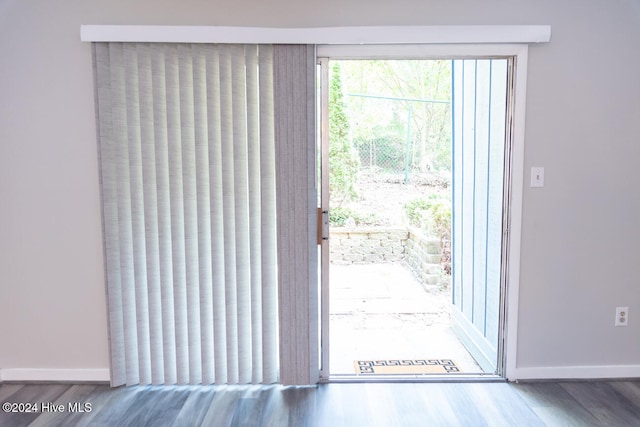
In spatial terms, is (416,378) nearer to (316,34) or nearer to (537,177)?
(537,177)

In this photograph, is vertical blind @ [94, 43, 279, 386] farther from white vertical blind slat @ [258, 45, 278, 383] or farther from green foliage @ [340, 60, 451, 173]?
green foliage @ [340, 60, 451, 173]

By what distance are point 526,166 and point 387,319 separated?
6.32 ft

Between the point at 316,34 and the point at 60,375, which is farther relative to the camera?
the point at 60,375

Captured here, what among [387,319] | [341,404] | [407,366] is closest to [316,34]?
[341,404]

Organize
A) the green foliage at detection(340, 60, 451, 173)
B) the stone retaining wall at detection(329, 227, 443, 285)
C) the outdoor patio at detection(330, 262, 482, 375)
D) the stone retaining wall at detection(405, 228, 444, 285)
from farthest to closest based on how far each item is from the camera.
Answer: the stone retaining wall at detection(329, 227, 443, 285), the green foliage at detection(340, 60, 451, 173), the stone retaining wall at detection(405, 228, 444, 285), the outdoor patio at detection(330, 262, 482, 375)

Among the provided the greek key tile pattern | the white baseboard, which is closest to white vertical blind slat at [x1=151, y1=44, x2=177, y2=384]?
the greek key tile pattern

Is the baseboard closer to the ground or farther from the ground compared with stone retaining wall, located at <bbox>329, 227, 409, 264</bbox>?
closer to the ground

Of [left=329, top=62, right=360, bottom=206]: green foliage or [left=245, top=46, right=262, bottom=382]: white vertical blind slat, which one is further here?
[left=329, top=62, right=360, bottom=206]: green foliage

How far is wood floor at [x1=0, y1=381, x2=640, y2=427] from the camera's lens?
207cm

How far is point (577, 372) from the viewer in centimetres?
245

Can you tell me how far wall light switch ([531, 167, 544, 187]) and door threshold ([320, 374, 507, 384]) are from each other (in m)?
1.16

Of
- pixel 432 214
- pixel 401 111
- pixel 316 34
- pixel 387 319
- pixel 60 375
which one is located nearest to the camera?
pixel 316 34

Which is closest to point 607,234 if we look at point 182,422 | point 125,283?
point 182,422

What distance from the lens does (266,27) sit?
88.3 inches
